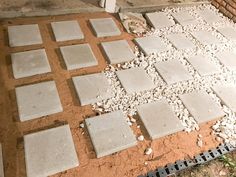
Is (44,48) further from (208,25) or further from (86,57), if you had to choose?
(208,25)

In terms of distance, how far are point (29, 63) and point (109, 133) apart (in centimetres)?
116

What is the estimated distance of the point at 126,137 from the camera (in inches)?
81.1

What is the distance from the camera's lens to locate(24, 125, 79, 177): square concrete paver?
1.78 metres

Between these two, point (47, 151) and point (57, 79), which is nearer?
point (47, 151)

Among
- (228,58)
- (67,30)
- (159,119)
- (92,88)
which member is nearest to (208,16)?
(228,58)

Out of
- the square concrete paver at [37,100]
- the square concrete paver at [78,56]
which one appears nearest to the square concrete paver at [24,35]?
the square concrete paver at [78,56]

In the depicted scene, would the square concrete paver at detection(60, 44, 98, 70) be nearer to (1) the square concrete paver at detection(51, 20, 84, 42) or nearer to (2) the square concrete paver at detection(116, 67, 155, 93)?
(1) the square concrete paver at detection(51, 20, 84, 42)

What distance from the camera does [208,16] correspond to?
375 cm

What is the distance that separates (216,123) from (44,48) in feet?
6.57

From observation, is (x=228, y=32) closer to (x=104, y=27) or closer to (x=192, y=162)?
(x=104, y=27)

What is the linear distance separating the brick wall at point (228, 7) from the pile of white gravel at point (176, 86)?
1.81 ft

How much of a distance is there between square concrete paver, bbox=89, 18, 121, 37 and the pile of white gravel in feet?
1.37

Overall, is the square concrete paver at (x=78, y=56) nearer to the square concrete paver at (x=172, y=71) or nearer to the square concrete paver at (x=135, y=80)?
the square concrete paver at (x=135, y=80)

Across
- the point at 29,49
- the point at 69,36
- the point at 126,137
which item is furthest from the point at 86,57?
the point at 126,137
